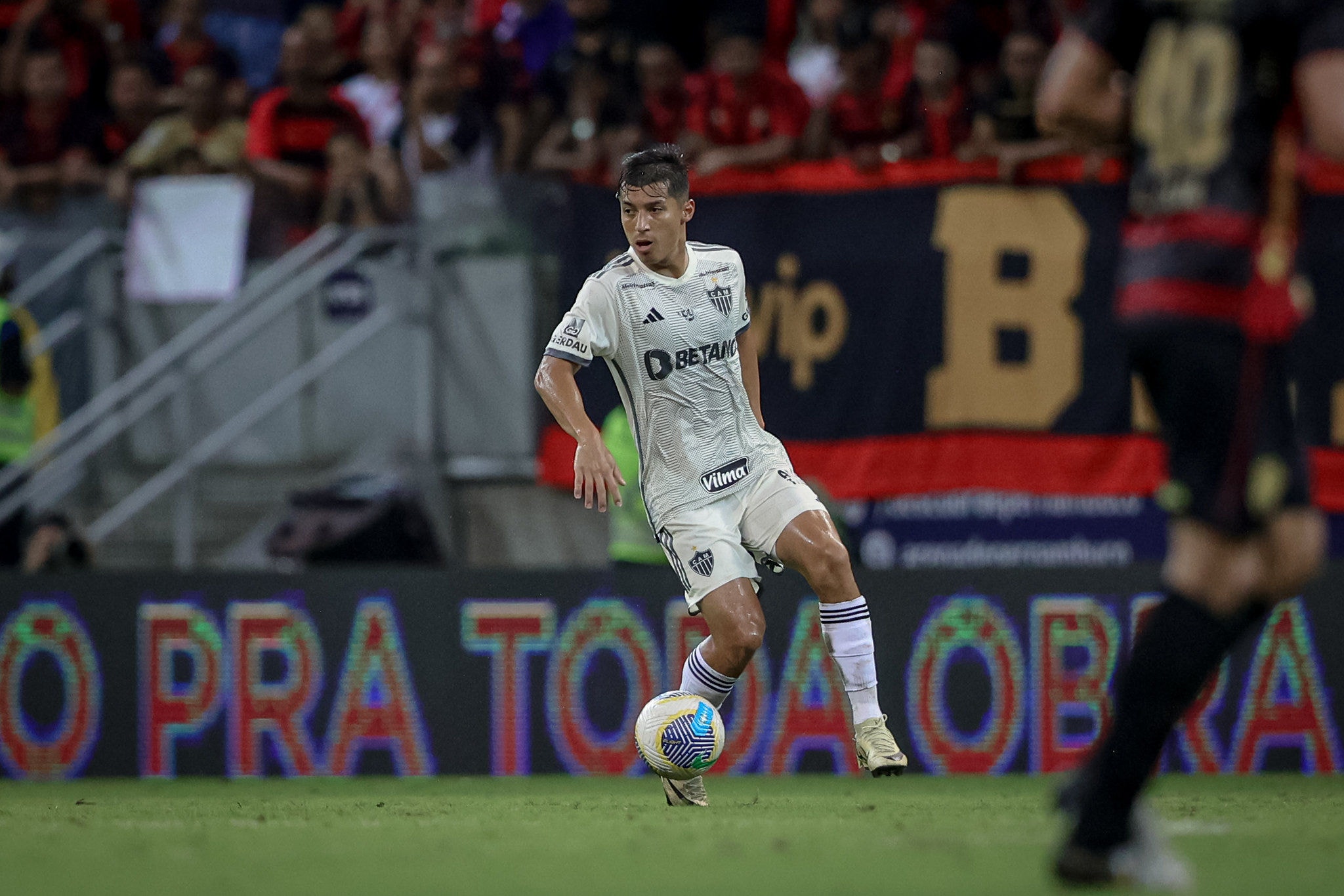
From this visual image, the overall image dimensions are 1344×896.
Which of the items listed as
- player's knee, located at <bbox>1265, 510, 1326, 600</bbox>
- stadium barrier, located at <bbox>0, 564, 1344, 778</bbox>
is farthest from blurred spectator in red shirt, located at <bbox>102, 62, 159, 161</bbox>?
player's knee, located at <bbox>1265, 510, 1326, 600</bbox>

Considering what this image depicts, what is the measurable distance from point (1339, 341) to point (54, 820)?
255 inches

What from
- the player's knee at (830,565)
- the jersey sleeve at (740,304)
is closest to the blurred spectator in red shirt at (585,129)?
the jersey sleeve at (740,304)

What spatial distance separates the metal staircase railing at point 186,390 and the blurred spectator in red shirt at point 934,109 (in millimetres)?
2888

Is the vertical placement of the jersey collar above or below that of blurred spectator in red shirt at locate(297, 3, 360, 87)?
below

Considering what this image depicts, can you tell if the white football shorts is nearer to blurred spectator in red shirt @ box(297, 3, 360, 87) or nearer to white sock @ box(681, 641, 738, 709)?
white sock @ box(681, 641, 738, 709)

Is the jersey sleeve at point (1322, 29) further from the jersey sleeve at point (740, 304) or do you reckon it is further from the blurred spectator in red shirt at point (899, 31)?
the blurred spectator in red shirt at point (899, 31)

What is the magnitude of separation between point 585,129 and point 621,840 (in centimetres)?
626

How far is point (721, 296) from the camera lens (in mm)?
6594

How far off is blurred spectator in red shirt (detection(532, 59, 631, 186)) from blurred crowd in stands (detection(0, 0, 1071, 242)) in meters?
0.01

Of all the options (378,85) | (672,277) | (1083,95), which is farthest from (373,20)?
(1083,95)

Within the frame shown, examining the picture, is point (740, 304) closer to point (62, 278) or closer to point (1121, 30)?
point (1121, 30)

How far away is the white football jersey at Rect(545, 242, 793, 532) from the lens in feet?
21.1

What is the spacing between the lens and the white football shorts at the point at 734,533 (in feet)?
20.7

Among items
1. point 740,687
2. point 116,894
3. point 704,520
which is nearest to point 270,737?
point 740,687
